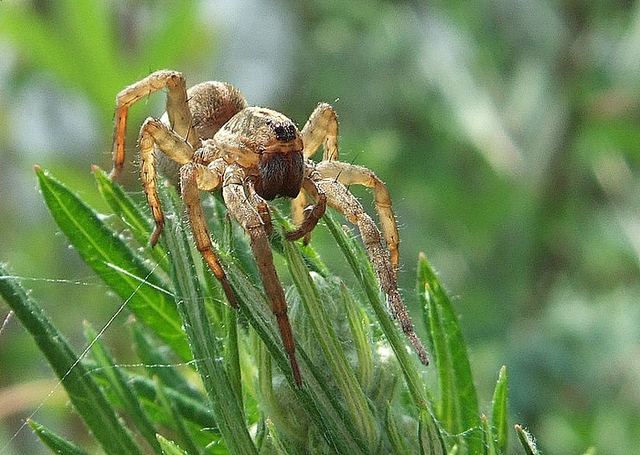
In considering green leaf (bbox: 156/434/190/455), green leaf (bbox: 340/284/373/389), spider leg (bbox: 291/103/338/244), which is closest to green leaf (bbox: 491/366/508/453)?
green leaf (bbox: 340/284/373/389)

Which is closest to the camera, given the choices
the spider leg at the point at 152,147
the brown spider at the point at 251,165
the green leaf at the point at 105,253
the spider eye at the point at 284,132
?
the green leaf at the point at 105,253

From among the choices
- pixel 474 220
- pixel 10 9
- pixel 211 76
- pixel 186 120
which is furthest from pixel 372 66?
pixel 186 120

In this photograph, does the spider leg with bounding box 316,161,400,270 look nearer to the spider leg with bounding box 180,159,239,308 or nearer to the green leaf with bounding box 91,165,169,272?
the spider leg with bounding box 180,159,239,308

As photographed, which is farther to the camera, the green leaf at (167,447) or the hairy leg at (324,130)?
the hairy leg at (324,130)

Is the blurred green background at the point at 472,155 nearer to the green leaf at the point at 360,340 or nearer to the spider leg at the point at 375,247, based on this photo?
the spider leg at the point at 375,247

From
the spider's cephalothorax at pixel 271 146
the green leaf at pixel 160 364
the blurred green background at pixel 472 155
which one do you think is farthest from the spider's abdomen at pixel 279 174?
the blurred green background at pixel 472 155

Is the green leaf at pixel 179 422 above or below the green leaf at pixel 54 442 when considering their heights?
above
